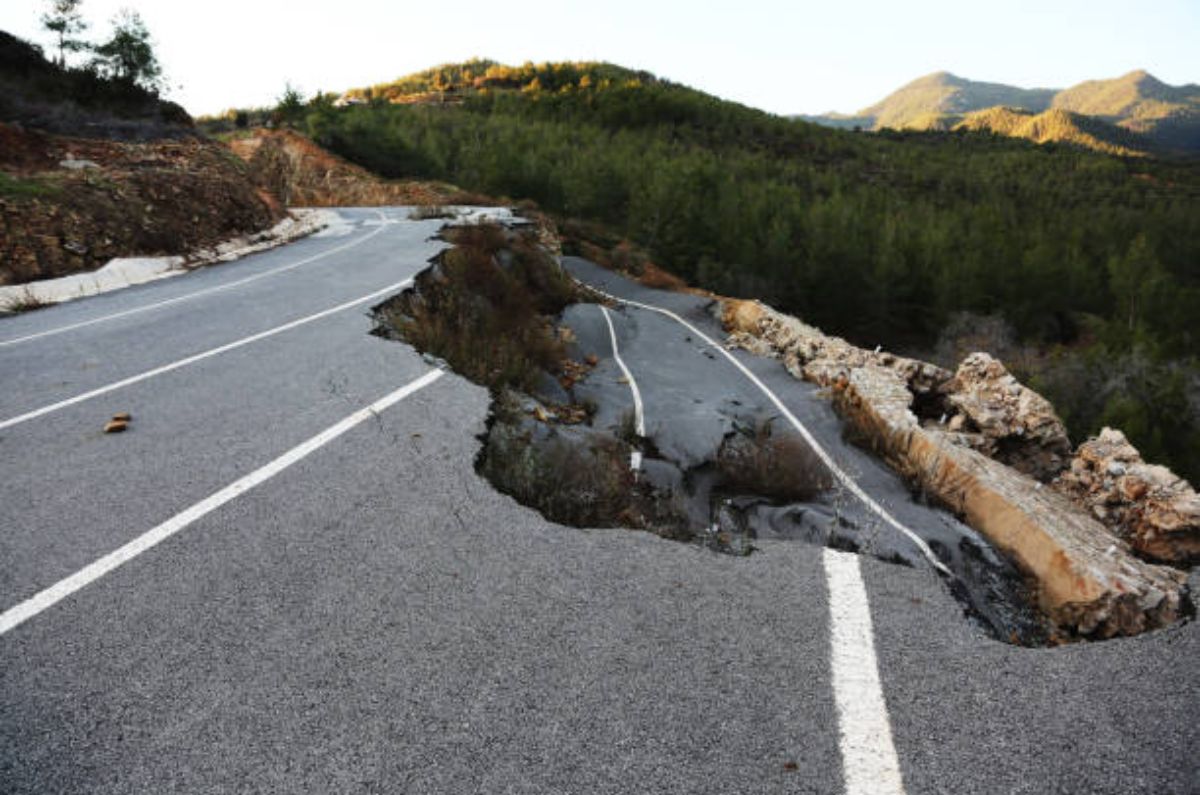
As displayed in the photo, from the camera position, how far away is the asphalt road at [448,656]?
195 centimetres

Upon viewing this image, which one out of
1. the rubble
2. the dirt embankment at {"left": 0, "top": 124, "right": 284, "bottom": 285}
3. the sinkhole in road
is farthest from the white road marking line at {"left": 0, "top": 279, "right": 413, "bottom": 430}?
the rubble

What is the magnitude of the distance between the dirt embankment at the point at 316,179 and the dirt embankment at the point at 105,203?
11.9 m

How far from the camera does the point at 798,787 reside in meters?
1.91

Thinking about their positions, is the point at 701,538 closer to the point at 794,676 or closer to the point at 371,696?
the point at 794,676

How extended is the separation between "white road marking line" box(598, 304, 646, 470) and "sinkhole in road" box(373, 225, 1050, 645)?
71 mm

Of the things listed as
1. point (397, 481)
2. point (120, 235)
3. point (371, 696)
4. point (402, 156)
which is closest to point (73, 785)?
point (371, 696)

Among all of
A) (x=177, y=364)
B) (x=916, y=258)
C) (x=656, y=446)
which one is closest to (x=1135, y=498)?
(x=656, y=446)

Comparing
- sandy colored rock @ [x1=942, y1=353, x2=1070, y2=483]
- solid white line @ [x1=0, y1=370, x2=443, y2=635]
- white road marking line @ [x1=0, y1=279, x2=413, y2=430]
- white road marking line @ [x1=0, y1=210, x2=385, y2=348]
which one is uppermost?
white road marking line @ [x1=0, y1=210, x2=385, y2=348]

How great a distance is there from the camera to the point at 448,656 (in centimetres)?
238

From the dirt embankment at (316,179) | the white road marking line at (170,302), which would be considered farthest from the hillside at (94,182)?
the dirt embankment at (316,179)

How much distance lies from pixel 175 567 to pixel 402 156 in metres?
39.6

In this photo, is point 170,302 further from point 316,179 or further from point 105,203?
point 316,179

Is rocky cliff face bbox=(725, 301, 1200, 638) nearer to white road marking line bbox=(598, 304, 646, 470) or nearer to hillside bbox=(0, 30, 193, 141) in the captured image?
white road marking line bbox=(598, 304, 646, 470)

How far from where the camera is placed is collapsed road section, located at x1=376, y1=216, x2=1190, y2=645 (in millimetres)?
4105
